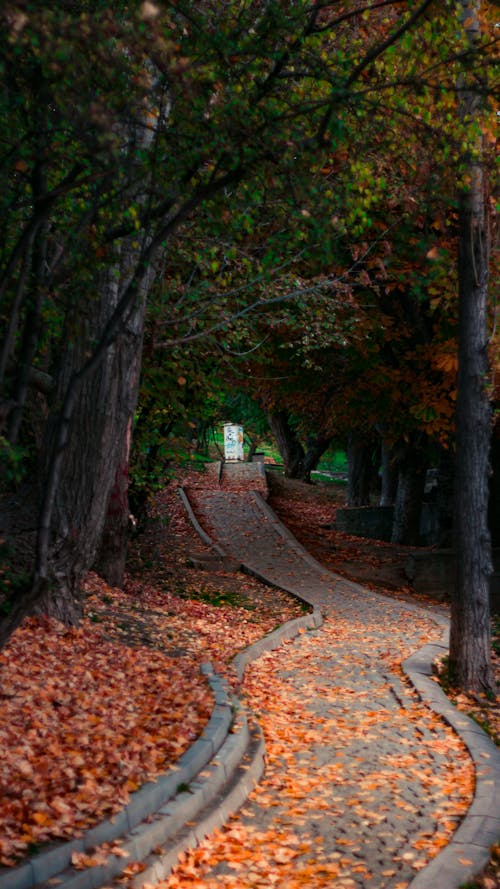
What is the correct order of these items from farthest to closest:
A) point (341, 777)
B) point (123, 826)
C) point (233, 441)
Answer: point (233, 441) → point (341, 777) → point (123, 826)

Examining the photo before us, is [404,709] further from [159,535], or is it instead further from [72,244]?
[159,535]

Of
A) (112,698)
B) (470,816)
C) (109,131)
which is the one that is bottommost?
(470,816)

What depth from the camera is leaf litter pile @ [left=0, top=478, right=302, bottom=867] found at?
4.97 m

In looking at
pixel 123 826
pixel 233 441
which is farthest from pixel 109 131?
pixel 233 441

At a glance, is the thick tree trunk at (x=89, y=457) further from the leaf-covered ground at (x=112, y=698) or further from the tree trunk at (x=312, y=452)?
the tree trunk at (x=312, y=452)

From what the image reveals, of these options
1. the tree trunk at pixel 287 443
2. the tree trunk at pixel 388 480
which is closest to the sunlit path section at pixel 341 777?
the tree trunk at pixel 388 480

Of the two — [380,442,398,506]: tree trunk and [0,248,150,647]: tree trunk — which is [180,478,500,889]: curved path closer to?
[0,248,150,647]: tree trunk

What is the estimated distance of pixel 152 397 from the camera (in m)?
13.6

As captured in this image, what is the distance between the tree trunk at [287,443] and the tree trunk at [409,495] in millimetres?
11791

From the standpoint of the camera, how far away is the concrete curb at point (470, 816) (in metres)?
4.89

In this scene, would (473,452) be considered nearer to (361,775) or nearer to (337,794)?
(361,775)

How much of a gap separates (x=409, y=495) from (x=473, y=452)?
13246 mm

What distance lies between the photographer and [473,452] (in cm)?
973

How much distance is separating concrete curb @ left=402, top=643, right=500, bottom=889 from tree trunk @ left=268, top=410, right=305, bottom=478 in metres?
25.5
